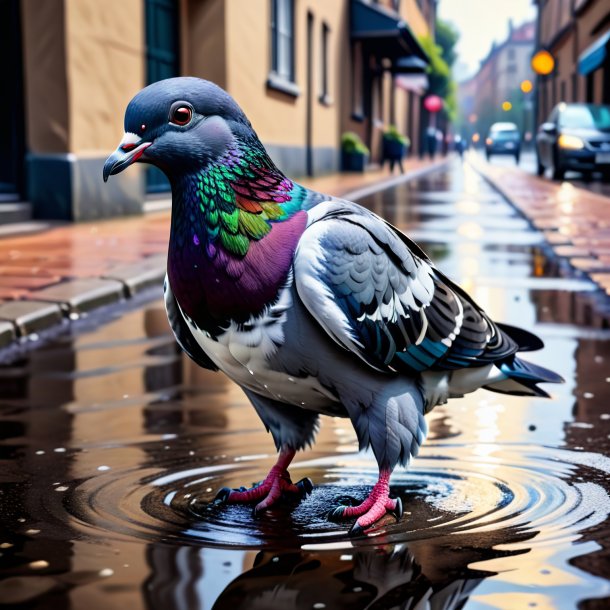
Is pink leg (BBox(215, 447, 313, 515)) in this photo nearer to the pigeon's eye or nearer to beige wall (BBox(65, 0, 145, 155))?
the pigeon's eye

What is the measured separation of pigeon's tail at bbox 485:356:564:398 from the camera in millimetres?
3059

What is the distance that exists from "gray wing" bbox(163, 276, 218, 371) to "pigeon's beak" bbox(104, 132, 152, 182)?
376 mm

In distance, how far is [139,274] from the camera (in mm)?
8125

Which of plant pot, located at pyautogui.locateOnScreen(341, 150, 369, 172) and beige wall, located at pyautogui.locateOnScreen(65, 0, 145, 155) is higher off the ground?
A: beige wall, located at pyautogui.locateOnScreen(65, 0, 145, 155)

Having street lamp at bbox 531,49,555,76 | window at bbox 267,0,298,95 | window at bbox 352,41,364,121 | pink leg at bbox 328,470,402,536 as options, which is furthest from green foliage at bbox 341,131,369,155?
pink leg at bbox 328,470,402,536

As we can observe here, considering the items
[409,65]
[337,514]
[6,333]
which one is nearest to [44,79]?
[6,333]

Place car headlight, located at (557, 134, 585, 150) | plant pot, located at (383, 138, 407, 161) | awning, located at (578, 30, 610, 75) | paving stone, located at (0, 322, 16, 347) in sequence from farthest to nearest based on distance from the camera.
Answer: plant pot, located at (383, 138, 407, 161) → awning, located at (578, 30, 610, 75) → car headlight, located at (557, 134, 585, 150) → paving stone, located at (0, 322, 16, 347)

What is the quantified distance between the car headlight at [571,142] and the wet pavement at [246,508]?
19.0 meters

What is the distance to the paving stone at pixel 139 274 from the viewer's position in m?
7.85

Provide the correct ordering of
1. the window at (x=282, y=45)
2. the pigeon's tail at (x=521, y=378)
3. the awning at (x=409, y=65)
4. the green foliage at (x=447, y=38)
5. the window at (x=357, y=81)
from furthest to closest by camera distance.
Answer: the green foliage at (x=447, y=38), the awning at (x=409, y=65), the window at (x=357, y=81), the window at (x=282, y=45), the pigeon's tail at (x=521, y=378)

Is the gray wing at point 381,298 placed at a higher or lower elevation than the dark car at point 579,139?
lower

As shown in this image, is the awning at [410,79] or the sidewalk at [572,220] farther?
the awning at [410,79]

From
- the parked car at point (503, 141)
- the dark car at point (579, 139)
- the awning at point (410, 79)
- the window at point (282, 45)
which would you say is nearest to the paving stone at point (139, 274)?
the window at point (282, 45)

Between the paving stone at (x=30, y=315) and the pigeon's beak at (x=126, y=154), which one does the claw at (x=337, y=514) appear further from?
the paving stone at (x=30, y=315)
